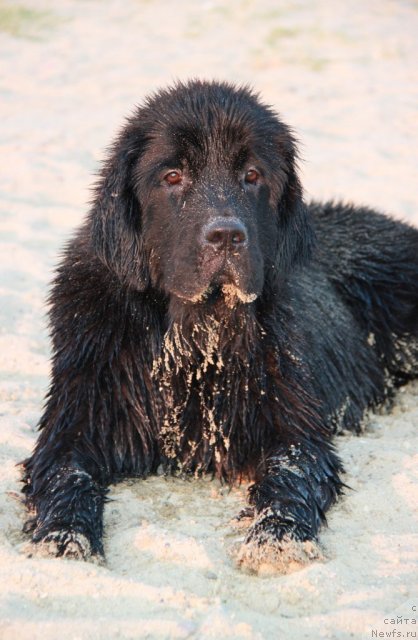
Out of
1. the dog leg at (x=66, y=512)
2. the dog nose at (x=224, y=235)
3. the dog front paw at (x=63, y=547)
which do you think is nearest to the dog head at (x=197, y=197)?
the dog nose at (x=224, y=235)

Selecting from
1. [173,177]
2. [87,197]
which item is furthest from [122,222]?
[87,197]

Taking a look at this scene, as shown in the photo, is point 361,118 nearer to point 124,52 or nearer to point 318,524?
point 124,52

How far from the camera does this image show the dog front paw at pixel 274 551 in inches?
150

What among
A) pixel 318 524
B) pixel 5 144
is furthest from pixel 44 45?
pixel 318 524

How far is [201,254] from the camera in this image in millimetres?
4160

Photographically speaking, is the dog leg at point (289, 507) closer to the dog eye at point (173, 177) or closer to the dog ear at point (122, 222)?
the dog ear at point (122, 222)

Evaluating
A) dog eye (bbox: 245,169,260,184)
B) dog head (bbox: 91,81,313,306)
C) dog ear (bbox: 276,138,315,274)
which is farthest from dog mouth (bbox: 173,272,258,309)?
dog eye (bbox: 245,169,260,184)

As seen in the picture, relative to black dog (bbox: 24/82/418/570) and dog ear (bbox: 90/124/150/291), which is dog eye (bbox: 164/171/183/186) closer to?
black dog (bbox: 24/82/418/570)

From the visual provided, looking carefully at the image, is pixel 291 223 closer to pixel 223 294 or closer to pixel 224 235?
pixel 223 294

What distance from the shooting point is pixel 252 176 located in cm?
455

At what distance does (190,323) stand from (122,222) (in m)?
0.51

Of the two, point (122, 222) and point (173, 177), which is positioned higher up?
point (173, 177)

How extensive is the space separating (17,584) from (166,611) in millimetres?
513

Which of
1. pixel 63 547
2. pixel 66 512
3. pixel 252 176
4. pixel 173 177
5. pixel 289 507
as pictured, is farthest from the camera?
pixel 252 176
